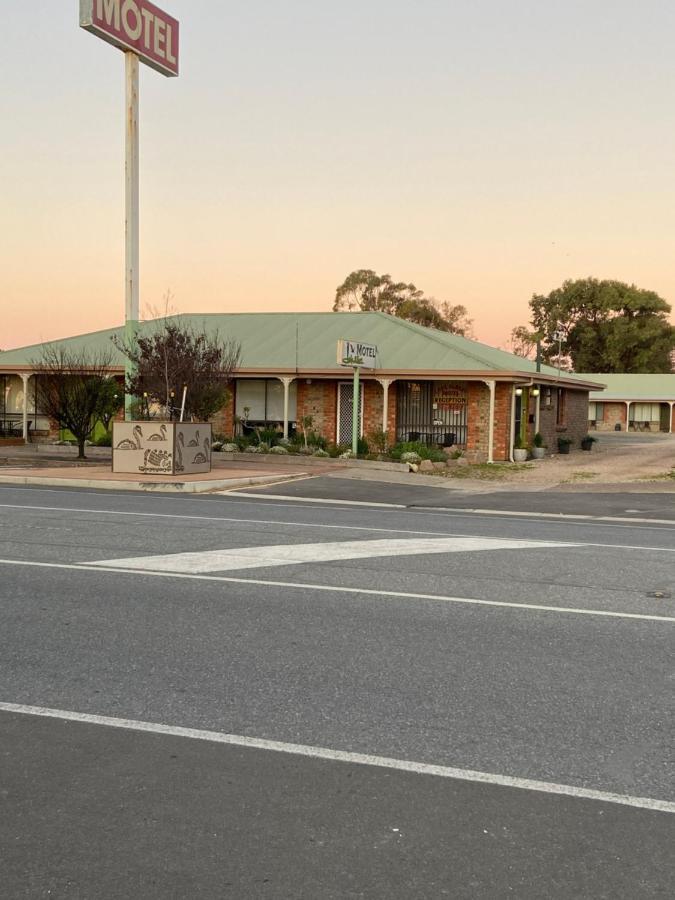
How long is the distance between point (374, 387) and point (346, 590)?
22678 millimetres

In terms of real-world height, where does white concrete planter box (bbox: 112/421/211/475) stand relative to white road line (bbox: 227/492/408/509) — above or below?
above

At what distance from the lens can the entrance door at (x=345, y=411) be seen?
30.2m

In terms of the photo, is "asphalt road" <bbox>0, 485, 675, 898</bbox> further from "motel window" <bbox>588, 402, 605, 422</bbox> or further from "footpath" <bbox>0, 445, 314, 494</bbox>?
"motel window" <bbox>588, 402, 605, 422</bbox>

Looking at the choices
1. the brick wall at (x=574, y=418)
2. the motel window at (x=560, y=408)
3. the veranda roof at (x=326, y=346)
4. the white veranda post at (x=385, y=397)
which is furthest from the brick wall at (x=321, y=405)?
the motel window at (x=560, y=408)

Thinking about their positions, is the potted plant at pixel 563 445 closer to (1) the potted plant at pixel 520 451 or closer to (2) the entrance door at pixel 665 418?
(1) the potted plant at pixel 520 451

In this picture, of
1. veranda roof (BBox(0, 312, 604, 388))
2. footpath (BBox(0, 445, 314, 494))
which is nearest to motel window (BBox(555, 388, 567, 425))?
veranda roof (BBox(0, 312, 604, 388))

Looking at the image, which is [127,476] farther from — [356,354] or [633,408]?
[633,408]

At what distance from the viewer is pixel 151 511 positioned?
45.5 feet

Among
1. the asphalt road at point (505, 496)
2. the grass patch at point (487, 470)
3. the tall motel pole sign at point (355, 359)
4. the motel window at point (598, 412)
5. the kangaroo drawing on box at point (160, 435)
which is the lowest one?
the asphalt road at point (505, 496)

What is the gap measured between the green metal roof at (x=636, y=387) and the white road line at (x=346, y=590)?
55.0 m

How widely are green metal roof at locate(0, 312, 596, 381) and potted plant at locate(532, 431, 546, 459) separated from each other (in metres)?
2.27

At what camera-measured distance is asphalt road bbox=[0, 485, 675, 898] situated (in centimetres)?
319

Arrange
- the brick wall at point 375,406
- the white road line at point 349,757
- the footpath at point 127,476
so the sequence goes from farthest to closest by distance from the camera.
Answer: the brick wall at point 375,406, the footpath at point 127,476, the white road line at point 349,757

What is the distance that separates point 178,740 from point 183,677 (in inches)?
37.7
